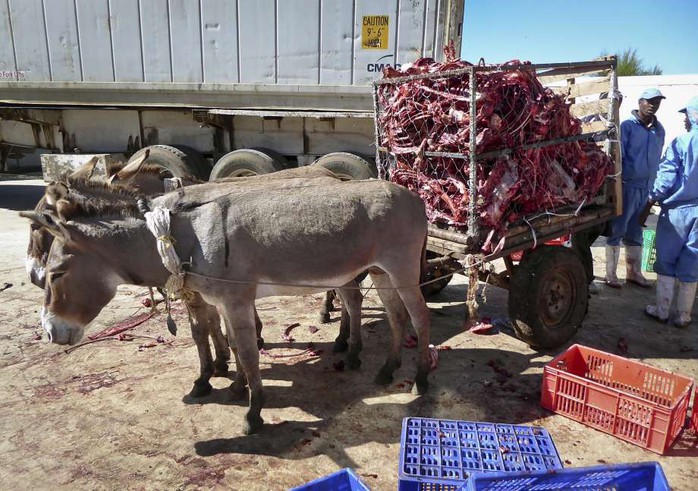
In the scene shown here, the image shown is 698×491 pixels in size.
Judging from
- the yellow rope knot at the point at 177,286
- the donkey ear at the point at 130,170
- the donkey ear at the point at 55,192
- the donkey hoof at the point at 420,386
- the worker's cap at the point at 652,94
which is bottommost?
the donkey hoof at the point at 420,386

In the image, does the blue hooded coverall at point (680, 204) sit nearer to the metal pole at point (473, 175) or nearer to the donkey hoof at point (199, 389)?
the metal pole at point (473, 175)

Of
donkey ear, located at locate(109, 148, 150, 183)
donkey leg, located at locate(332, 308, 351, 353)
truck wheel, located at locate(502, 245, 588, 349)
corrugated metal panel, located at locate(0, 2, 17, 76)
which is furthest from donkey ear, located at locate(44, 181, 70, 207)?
corrugated metal panel, located at locate(0, 2, 17, 76)

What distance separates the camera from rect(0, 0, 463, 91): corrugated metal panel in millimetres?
7004

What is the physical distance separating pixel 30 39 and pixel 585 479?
34.8 feet

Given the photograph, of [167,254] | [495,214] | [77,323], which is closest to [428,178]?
[495,214]

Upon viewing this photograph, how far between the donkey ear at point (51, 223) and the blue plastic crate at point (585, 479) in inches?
109

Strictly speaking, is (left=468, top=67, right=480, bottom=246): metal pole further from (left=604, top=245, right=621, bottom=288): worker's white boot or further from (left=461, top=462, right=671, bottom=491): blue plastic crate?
(left=604, top=245, right=621, bottom=288): worker's white boot

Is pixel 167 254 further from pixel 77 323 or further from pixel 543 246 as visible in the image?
pixel 543 246

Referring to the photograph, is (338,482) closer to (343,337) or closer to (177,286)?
(177,286)

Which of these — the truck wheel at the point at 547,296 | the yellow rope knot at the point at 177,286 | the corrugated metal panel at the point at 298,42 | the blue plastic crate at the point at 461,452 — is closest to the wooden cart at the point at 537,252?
the truck wheel at the point at 547,296

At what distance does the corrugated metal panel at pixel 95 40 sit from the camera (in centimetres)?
800

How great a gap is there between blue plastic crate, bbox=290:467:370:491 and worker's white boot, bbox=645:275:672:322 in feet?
15.0

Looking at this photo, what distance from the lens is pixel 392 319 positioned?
4055mm

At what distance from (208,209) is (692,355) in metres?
4.70
